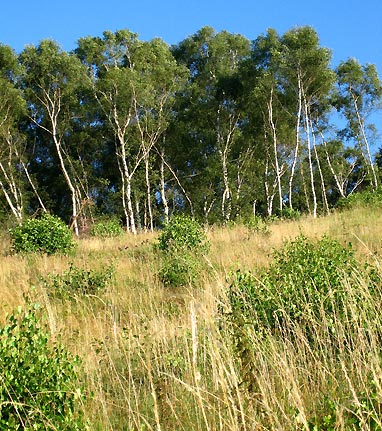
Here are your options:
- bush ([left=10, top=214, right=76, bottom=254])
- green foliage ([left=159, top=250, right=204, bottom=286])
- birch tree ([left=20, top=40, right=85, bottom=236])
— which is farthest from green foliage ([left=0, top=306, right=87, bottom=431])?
birch tree ([left=20, top=40, right=85, bottom=236])

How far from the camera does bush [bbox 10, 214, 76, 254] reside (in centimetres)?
1281

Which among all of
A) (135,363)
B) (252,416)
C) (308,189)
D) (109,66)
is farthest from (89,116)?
(252,416)

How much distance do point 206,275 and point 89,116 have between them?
26.9m

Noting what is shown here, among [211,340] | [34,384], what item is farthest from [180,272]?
[211,340]

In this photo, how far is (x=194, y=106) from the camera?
31.4 meters

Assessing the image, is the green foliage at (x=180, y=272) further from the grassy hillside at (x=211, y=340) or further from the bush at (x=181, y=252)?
the grassy hillside at (x=211, y=340)

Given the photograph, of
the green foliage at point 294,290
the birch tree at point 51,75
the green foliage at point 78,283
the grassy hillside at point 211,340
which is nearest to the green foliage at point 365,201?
the grassy hillside at point 211,340

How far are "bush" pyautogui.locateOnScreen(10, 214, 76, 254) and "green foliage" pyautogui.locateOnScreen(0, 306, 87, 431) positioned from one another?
385 inches

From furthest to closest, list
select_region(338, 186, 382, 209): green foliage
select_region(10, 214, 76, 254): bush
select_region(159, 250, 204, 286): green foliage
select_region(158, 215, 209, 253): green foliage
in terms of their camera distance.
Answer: select_region(338, 186, 382, 209): green foliage < select_region(10, 214, 76, 254): bush < select_region(158, 215, 209, 253): green foliage < select_region(159, 250, 204, 286): green foliage

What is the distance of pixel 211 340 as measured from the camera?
2652mm

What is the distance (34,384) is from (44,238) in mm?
10382

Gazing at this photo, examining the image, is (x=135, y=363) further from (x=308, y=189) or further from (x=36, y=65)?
(x=308, y=189)

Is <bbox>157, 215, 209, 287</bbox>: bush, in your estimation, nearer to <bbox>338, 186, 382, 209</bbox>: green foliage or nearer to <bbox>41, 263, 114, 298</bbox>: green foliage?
<bbox>41, 263, 114, 298</bbox>: green foliage

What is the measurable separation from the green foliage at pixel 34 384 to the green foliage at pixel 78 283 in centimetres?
430
